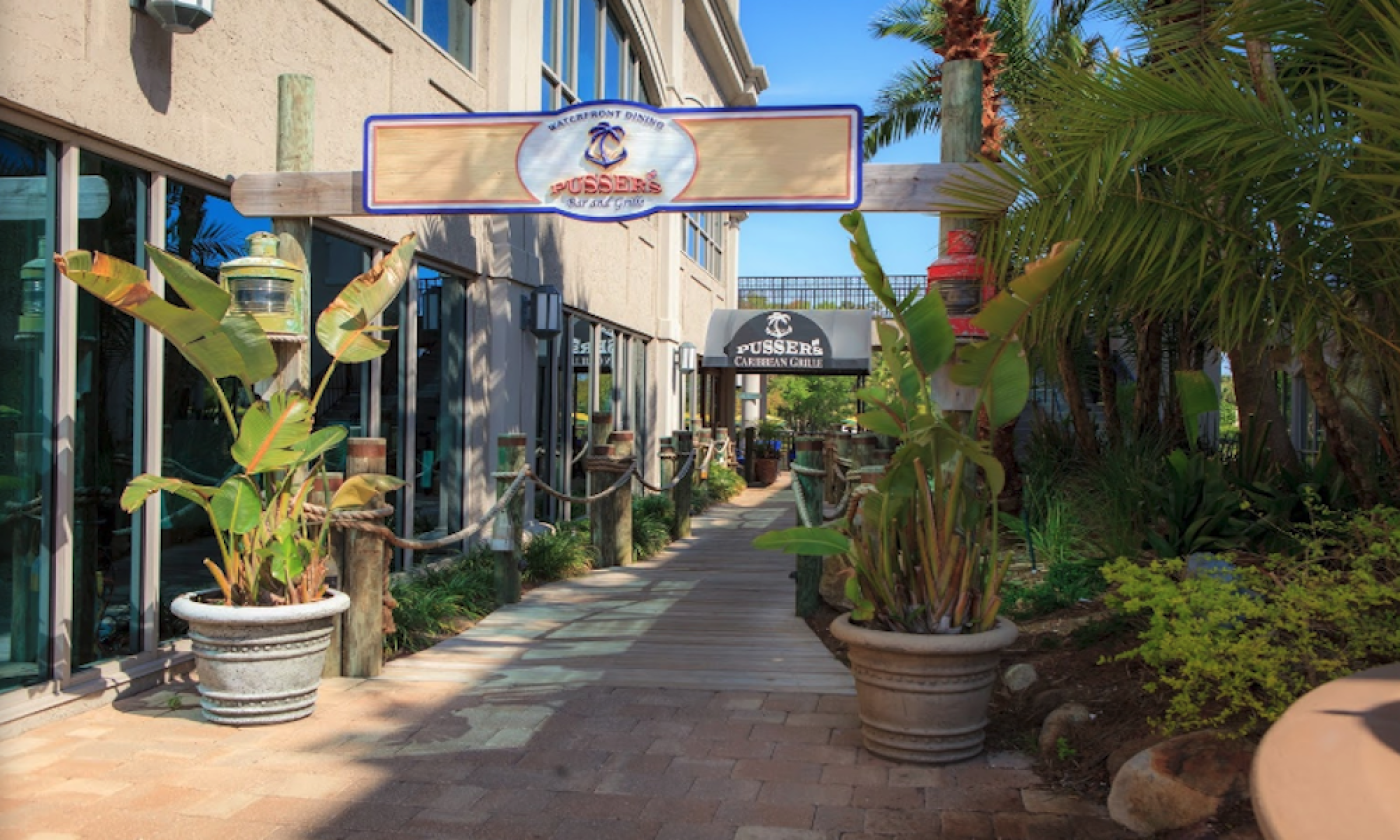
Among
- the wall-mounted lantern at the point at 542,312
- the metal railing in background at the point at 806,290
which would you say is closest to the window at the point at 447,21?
the wall-mounted lantern at the point at 542,312

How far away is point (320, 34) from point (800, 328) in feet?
46.9

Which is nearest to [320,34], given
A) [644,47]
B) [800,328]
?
[644,47]

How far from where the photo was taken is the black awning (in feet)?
68.1

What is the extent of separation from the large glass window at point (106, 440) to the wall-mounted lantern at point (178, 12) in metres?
0.75

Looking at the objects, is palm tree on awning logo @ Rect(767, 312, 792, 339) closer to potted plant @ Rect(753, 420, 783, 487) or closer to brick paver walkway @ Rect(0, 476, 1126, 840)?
potted plant @ Rect(753, 420, 783, 487)

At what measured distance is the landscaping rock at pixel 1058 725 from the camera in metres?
4.72

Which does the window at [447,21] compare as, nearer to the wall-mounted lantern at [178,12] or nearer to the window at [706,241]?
the wall-mounted lantern at [178,12]

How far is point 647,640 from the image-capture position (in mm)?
7250

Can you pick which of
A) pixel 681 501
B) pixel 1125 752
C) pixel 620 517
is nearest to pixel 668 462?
pixel 681 501

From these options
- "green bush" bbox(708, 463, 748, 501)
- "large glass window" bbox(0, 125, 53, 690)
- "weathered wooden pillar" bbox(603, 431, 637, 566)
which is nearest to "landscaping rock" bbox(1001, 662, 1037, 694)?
"large glass window" bbox(0, 125, 53, 690)

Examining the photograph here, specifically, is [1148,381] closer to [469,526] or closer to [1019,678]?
[1019,678]

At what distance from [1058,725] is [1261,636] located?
100 cm

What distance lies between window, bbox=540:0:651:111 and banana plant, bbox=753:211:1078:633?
7.48 metres

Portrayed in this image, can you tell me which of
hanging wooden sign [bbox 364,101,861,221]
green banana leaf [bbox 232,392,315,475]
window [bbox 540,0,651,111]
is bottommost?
green banana leaf [bbox 232,392,315,475]
